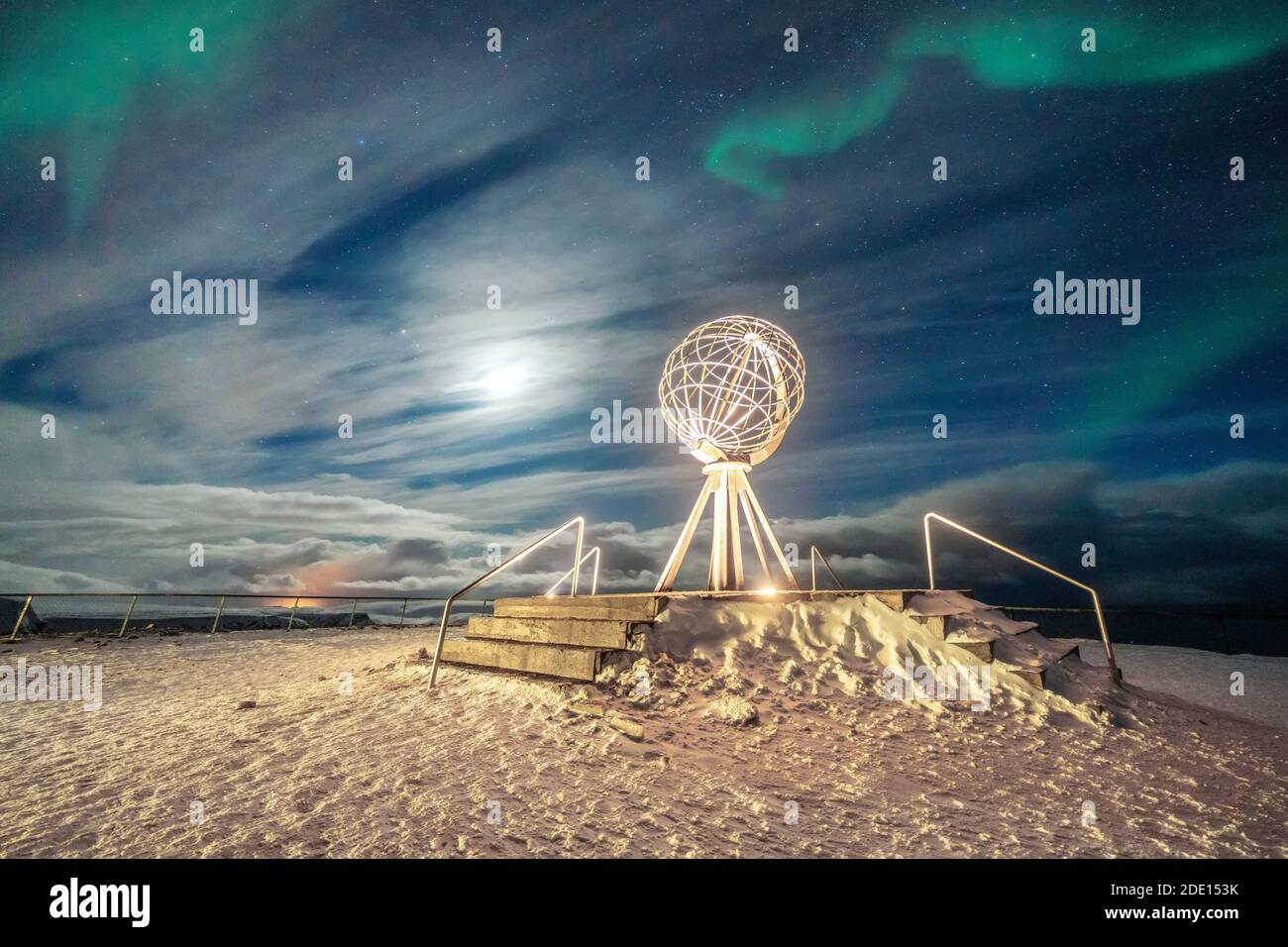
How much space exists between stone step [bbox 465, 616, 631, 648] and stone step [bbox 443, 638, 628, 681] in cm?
22

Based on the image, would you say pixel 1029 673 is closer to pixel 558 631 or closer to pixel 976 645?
pixel 976 645

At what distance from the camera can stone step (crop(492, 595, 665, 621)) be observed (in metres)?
7.78

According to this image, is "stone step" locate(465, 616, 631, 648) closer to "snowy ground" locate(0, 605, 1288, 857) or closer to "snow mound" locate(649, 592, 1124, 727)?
"snow mound" locate(649, 592, 1124, 727)

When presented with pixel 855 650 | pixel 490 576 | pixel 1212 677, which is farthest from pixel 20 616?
pixel 1212 677

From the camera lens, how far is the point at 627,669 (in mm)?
6809

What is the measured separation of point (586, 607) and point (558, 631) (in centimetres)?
63

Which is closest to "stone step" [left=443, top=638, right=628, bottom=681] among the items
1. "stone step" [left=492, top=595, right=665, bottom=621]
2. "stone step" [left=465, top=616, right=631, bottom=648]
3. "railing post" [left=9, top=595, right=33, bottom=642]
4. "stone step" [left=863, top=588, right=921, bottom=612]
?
"stone step" [left=465, top=616, right=631, bottom=648]

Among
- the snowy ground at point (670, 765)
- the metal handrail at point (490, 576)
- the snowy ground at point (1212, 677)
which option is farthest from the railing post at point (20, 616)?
the snowy ground at point (1212, 677)

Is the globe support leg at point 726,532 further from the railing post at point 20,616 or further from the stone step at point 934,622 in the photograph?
the railing post at point 20,616

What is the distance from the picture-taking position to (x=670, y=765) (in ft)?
16.4

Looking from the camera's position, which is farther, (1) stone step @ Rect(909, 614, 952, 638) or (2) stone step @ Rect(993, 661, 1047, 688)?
(1) stone step @ Rect(909, 614, 952, 638)

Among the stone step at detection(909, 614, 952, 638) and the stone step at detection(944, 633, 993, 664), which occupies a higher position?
the stone step at detection(909, 614, 952, 638)

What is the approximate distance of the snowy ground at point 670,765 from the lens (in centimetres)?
369
